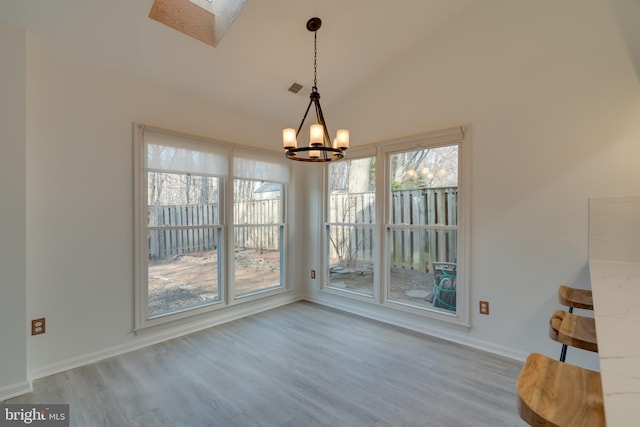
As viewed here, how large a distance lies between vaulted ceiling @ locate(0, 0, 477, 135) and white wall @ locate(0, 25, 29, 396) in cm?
30

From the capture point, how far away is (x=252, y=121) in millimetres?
4004

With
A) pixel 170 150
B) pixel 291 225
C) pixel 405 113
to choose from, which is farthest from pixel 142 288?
pixel 405 113

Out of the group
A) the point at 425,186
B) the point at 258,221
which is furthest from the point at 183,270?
the point at 425,186

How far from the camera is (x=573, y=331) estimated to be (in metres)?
1.57

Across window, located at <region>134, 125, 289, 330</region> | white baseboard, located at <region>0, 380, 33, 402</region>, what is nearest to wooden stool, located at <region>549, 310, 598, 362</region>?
window, located at <region>134, 125, 289, 330</region>

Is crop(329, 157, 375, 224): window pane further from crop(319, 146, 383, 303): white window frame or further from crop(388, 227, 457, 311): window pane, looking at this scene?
crop(388, 227, 457, 311): window pane

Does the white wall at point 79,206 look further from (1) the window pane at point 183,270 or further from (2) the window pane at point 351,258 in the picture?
(2) the window pane at point 351,258

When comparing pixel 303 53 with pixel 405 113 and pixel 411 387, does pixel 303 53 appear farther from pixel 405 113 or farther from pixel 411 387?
pixel 411 387

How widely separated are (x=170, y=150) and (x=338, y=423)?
290 centimetres

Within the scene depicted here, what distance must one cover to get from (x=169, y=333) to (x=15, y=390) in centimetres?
120

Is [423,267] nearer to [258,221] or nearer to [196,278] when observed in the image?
[258,221]

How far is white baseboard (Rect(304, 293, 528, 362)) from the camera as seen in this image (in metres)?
2.91

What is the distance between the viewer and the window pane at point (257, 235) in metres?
3.90

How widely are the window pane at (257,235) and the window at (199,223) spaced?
13mm
